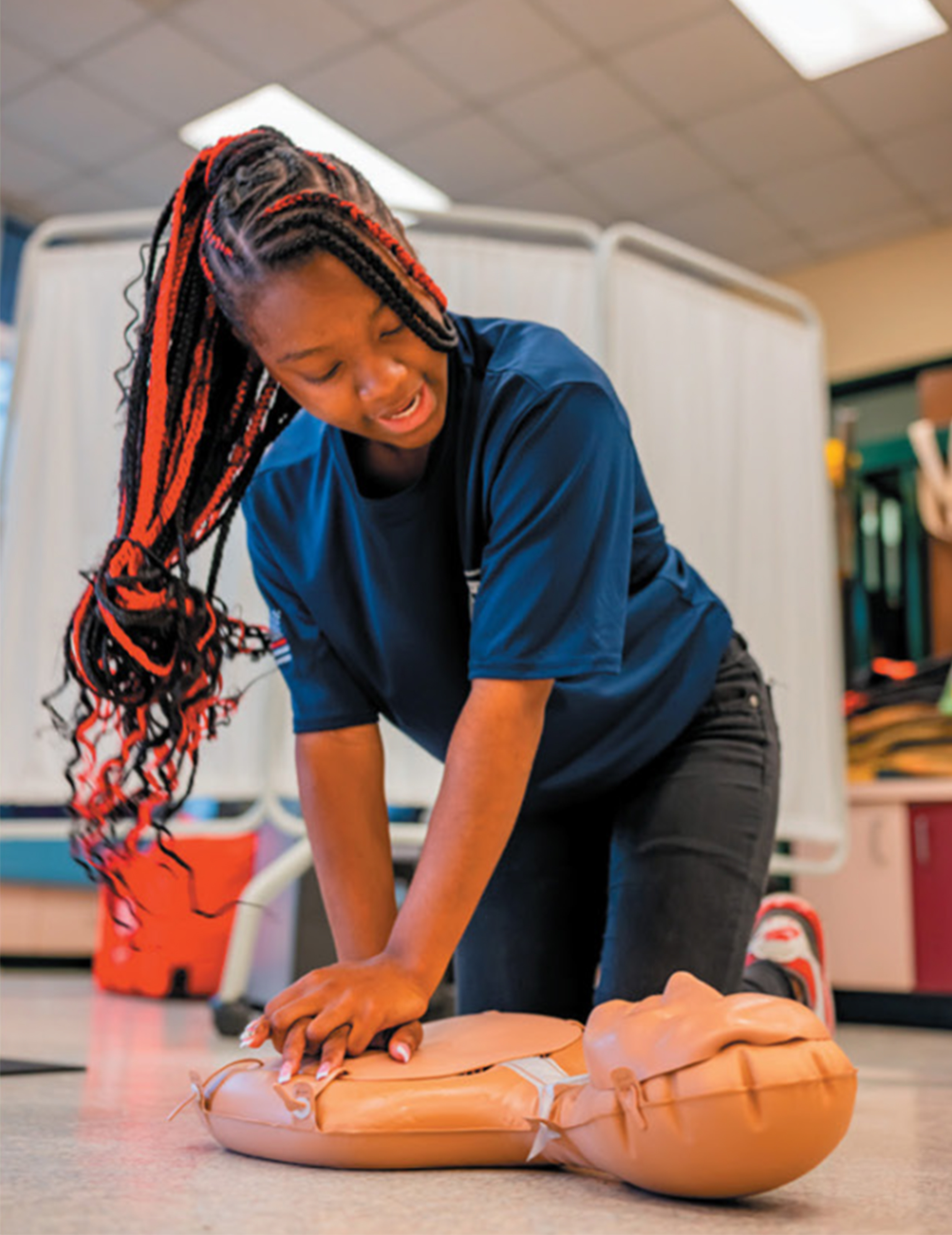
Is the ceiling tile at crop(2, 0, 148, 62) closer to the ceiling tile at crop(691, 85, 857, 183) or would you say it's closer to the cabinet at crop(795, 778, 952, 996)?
the ceiling tile at crop(691, 85, 857, 183)

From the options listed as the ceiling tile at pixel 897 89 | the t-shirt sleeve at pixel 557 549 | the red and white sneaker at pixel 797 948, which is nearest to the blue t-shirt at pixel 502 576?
the t-shirt sleeve at pixel 557 549

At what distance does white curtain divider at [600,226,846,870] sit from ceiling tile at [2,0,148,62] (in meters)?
2.05

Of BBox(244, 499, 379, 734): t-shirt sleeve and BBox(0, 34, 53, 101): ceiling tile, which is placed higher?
BBox(0, 34, 53, 101): ceiling tile

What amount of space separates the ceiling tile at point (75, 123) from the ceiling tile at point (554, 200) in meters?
1.25

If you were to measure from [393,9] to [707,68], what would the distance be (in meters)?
0.96

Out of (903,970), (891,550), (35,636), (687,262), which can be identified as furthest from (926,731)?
(35,636)

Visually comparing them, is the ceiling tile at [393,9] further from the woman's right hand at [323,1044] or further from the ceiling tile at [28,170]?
the woman's right hand at [323,1044]

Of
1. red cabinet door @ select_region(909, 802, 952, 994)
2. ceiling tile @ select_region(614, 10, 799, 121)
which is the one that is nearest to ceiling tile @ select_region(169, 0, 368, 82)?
ceiling tile @ select_region(614, 10, 799, 121)

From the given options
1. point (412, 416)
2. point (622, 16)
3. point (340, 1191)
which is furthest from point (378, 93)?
point (340, 1191)

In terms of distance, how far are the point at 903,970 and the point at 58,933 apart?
8.01ft

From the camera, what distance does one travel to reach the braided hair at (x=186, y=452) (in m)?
0.97

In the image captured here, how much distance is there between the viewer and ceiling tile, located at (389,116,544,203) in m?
4.28

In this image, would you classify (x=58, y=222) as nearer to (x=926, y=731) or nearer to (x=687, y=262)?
(x=687, y=262)

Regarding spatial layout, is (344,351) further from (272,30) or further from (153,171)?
(153,171)
